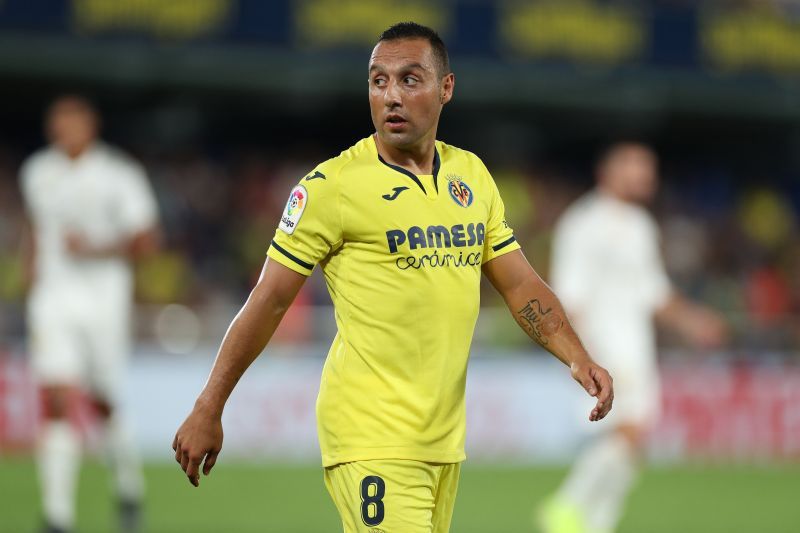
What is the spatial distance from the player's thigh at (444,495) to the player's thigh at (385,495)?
90mm

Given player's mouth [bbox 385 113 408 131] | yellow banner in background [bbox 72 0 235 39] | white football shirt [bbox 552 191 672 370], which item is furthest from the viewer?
yellow banner in background [bbox 72 0 235 39]

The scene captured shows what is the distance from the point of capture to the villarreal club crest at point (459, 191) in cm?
442

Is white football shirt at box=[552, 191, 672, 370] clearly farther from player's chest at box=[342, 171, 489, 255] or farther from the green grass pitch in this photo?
player's chest at box=[342, 171, 489, 255]

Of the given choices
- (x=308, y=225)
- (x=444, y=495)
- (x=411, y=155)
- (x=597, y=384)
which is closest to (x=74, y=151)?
(x=411, y=155)

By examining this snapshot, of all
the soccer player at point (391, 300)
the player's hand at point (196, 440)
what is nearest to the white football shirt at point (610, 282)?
the soccer player at point (391, 300)

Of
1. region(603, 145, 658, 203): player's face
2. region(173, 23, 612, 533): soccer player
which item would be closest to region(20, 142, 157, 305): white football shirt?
region(603, 145, 658, 203): player's face

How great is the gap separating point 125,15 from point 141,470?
250 inches

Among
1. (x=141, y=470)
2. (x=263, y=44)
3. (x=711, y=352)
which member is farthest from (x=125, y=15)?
(x=711, y=352)

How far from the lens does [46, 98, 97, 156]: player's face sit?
8344 mm

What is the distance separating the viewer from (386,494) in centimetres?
422

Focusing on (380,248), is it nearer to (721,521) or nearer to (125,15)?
(721,521)

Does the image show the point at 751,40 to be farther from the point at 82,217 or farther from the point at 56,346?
the point at 56,346

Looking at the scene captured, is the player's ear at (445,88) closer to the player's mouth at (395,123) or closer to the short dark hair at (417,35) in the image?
the short dark hair at (417,35)

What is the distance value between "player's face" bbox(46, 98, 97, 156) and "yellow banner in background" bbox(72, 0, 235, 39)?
820 centimetres
